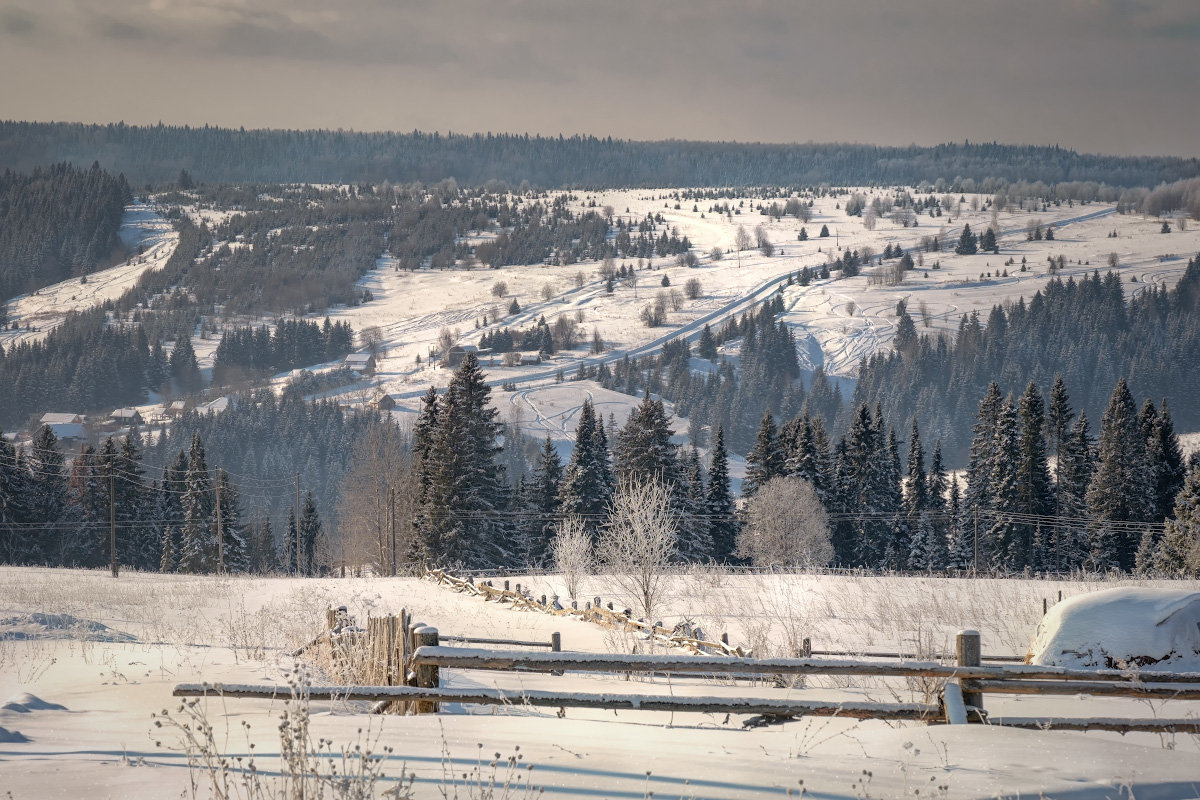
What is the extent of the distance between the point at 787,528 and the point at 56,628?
158 feet

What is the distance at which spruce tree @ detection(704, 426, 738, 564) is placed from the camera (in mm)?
63281

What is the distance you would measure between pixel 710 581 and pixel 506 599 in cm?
764

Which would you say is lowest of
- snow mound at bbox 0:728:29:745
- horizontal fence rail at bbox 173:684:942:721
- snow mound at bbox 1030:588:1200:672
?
snow mound at bbox 1030:588:1200:672

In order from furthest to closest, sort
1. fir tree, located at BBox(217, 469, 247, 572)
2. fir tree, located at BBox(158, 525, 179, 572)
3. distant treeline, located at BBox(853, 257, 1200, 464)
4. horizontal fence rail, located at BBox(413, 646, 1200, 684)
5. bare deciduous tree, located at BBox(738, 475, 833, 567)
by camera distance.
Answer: distant treeline, located at BBox(853, 257, 1200, 464) < fir tree, located at BBox(158, 525, 179, 572) < fir tree, located at BBox(217, 469, 247, 572) < bare deciduous tree, located at BBox(738, 475, 833, 567) < horizontal fence rail, located at BBox(413, 646, 1200, 684)

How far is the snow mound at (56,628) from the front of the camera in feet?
54.5

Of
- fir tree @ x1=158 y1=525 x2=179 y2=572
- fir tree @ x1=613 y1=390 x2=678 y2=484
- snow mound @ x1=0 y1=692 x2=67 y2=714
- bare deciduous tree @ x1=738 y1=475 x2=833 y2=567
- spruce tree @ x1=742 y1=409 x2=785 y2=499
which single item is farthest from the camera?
fir tree @ x1=158 y1=525 x2=179 y2=572

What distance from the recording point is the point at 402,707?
956 centimetres

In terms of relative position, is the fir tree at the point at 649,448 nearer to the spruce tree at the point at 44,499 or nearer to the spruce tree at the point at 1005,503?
the spruce tree at the point at 1005,503

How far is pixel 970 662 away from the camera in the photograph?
8414mm

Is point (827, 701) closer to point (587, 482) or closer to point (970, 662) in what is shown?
point (970, 662)

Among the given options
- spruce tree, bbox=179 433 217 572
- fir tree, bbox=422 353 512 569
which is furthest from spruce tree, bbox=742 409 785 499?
spruce tree, bbox=179 433 217 572

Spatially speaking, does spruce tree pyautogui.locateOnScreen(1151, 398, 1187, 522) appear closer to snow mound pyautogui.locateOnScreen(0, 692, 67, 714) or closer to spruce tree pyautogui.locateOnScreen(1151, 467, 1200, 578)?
spruce tree pyautogui.locateOnScreen(1151, 467, 1200, 578)

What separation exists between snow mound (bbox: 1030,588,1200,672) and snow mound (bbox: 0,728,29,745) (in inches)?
442

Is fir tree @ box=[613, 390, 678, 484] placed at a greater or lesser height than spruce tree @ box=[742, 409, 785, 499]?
greater
